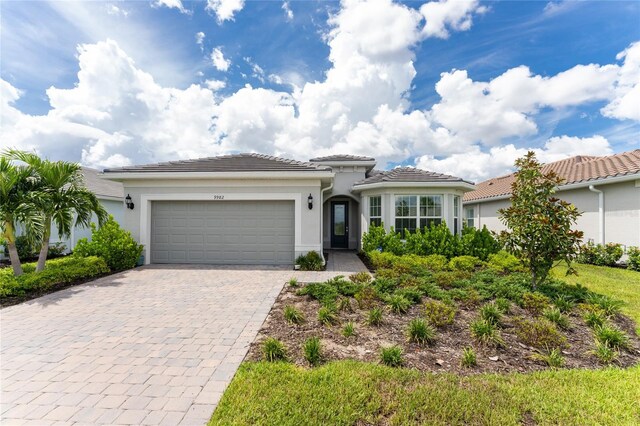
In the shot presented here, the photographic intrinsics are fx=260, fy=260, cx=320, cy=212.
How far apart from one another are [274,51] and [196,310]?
975 cm

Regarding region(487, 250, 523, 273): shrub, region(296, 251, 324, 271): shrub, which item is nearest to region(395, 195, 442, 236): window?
region(487, 250, 523, 273): shrub

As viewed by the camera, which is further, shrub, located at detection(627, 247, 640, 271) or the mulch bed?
shrub, located at detection(627, 247, 640, 271)

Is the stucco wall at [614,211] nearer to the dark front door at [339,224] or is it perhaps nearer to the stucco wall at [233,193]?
the dark front door at [339,224]

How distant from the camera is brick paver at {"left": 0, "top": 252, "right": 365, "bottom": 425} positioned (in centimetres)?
256

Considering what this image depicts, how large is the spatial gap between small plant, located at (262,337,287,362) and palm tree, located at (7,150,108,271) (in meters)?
7.29

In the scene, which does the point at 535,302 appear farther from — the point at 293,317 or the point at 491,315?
the point at 293,317

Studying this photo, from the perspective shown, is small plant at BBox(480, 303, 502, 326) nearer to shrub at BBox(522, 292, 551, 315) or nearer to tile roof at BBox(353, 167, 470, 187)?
shrub at BBox(522, 292, 551, 315)

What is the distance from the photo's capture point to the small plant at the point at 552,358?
130 inches


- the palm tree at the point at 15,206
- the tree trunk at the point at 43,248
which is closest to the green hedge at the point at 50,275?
the tree trunk at the point at 43,248

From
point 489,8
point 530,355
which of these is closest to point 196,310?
point 530,355

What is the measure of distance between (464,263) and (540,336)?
5009mm

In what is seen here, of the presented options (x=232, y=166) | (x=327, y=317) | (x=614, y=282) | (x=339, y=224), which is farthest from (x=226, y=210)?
(x=614, y=282)

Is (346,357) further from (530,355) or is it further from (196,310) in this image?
(196,310)

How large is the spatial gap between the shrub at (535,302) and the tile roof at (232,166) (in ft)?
21.2
